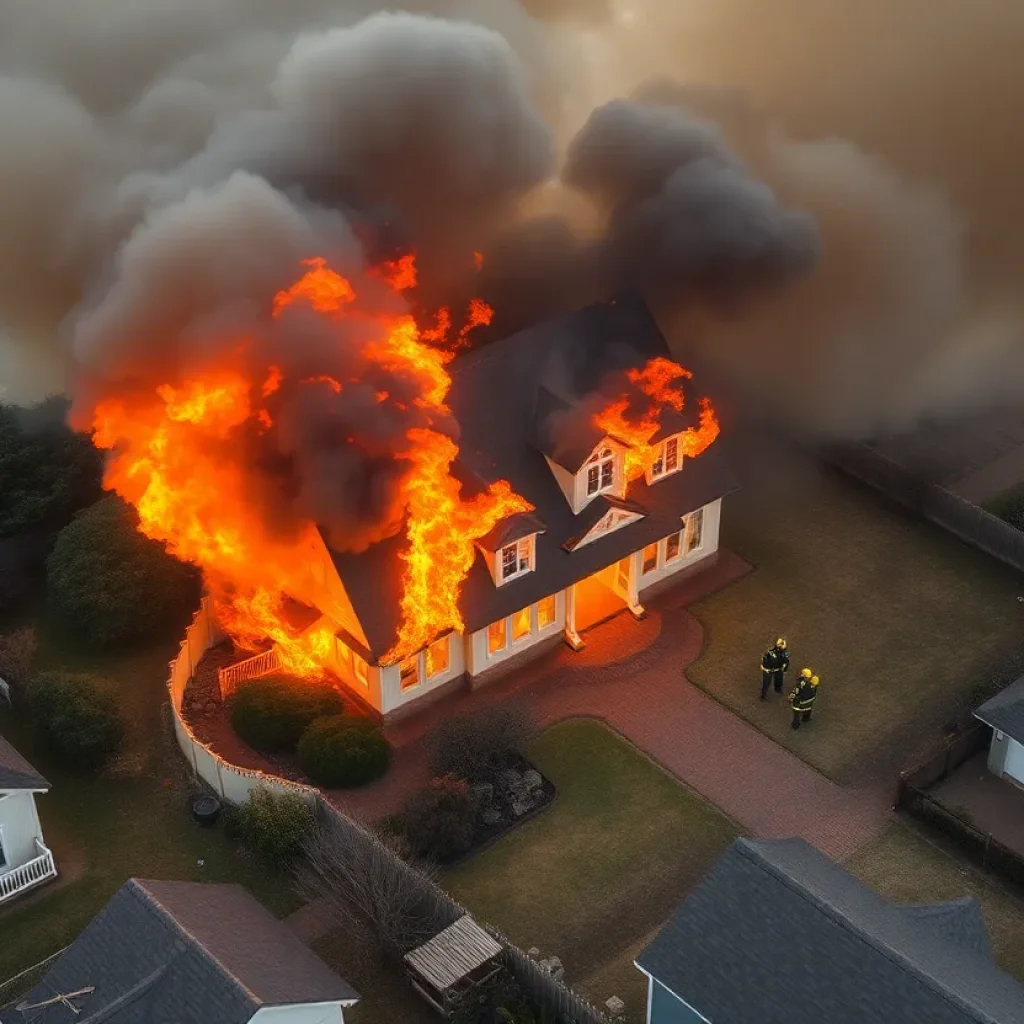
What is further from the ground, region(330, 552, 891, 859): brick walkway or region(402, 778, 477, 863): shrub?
region(402, 778, 477, 863): shrub

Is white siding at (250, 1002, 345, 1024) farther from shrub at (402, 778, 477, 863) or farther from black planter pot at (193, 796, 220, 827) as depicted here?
black planter pot at (193, 796, 220, 827)

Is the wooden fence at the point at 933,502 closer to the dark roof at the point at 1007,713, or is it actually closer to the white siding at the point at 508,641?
the dark roof at the point at 1007,713

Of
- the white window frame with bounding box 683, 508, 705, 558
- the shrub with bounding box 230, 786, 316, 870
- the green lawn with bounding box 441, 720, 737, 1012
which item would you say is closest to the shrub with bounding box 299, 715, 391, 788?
the shrub with bounding box 230, 786, 316, 870

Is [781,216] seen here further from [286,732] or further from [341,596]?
[286,732]

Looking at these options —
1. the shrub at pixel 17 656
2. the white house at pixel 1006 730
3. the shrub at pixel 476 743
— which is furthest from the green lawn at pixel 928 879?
the shrub at pixel 17 656

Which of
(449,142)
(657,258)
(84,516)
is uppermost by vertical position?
(449,142)

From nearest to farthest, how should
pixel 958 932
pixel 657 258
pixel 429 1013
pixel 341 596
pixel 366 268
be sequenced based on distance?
pixel 958 932, pixel 429 1013, pixel 341 596, pixel 366 268, pixel 657 258

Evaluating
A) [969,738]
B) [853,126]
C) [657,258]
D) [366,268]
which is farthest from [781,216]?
[969,738]
